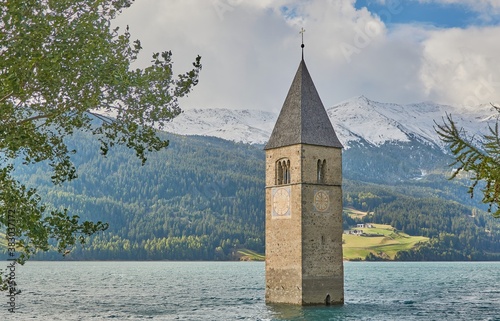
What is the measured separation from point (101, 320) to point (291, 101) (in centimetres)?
2230

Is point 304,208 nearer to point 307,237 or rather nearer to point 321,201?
point 321,201

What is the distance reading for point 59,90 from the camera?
2233cm

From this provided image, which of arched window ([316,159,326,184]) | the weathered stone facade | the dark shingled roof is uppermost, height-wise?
the dark shingled roof

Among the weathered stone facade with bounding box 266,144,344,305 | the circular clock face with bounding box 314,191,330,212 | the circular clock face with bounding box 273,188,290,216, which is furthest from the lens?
the circular clock face with bounding box 273,188,290,216

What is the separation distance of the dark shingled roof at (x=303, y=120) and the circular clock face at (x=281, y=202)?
3.70 m

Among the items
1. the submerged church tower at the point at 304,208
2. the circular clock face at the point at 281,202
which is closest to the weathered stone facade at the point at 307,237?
the submerged church tower at the point at 304,208

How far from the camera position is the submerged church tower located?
178 feet

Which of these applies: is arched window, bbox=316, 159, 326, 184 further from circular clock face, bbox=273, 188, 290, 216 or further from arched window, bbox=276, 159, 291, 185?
circular clock face, bbox=273, 188, 290, 216

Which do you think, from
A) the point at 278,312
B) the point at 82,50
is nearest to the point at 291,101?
the point at 278,312

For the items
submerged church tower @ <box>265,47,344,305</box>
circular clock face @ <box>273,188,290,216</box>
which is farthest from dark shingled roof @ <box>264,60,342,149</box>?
circular clock face @ <box>273,188,290,216</box>

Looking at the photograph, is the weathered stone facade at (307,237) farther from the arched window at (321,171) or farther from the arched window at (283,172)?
the arched window at (283,172)

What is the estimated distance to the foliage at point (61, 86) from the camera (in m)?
20.0

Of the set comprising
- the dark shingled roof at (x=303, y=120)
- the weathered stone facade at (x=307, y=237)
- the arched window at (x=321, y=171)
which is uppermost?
the dark shingled roof at (x=303, y=120)

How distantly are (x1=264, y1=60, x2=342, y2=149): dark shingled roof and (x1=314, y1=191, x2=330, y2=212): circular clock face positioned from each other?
3.85 metres
